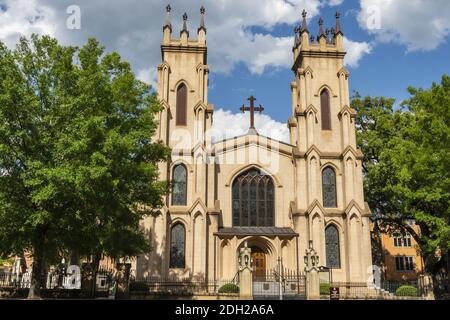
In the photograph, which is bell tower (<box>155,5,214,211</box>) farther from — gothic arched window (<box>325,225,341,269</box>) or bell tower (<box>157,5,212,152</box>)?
gothic arched window (<box>325,225,341,269</box>)

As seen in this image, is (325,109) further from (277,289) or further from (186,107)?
(277,289)

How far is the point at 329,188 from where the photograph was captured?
31828 mm

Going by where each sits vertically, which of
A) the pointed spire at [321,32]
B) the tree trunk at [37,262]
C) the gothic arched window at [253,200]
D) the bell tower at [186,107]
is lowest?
the tree trunk at [37,262]

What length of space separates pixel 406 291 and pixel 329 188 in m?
8.41

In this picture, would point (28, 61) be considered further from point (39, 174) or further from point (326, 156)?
point (326, 156)

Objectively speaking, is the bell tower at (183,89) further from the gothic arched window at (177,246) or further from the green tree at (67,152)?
the green tree at (67,152)

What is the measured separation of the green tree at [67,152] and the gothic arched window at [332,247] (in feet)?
48.7

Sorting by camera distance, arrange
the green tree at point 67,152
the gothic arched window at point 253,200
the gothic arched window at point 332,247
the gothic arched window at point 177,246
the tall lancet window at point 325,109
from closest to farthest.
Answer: the green tree at point 67,152 → the gothic arched window at point 177,246 → the gothic arched window at point 332,247 → the gothic arched window at point 253,200 → the tall lancet window at point 325,109

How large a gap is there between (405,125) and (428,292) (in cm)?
1240

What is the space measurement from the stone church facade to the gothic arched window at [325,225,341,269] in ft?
0.22

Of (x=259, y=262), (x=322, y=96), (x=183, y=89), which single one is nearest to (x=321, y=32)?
(x=322, y=96)

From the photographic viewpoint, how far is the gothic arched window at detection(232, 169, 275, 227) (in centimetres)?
3170

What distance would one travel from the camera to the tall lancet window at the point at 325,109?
1314 inches

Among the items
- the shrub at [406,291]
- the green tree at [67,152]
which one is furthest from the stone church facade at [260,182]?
the green tree at [67,152]
